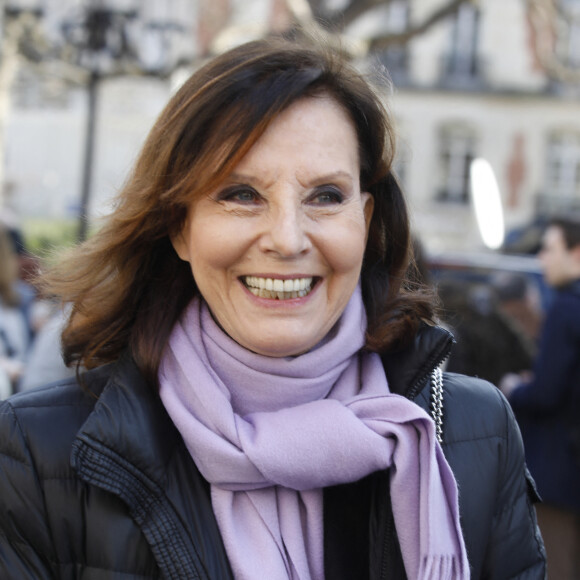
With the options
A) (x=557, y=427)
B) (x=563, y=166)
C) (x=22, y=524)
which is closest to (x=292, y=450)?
(x=22, y=524)

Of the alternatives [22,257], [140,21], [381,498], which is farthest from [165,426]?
[22,257]

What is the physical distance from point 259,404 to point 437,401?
37cm

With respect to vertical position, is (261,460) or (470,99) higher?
(470,99)

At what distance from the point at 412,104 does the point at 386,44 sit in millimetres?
19929

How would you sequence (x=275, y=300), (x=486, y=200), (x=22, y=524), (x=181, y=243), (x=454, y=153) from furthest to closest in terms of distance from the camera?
(x=454, y=153)
(x=486, y=200)
(x=181, y=243)
(x=275, y=300)
(x=22, y=524)

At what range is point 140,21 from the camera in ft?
24.9

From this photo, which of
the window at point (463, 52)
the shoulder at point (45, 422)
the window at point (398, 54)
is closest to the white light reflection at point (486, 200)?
the shoulder at point (45, 422)

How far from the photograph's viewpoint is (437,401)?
1.83m

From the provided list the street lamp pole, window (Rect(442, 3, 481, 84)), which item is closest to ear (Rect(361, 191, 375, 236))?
the street lamp pole

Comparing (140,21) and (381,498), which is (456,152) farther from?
(381,498)

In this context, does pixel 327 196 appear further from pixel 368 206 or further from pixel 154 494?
pixel 154 494

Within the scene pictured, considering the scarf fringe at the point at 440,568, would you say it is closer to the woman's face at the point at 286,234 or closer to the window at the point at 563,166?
the woman's face at the point at 286,234

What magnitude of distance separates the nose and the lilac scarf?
9.3 inches

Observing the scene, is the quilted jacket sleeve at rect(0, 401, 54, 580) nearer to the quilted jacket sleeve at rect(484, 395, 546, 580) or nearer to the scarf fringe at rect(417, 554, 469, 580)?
the scarf fringe at rect(417, 554, 469, 580)
